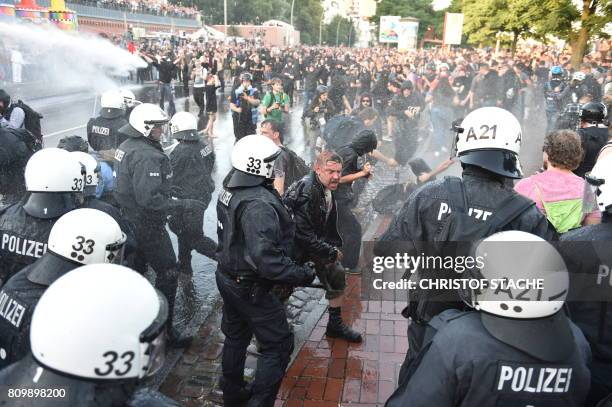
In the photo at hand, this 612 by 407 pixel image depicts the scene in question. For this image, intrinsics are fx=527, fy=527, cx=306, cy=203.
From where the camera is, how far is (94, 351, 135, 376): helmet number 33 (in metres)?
1.56

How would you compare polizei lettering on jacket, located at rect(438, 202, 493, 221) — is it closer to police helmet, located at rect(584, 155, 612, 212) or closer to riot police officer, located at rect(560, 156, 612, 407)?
riot police officer, located at rect(560, 156, 612, 407)

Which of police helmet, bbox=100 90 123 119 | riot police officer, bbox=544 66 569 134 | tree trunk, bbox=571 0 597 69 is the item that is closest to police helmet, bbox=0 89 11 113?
police helmet, bbox=100 90 123 119

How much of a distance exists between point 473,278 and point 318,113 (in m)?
9.75

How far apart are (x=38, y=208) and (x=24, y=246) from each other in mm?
257

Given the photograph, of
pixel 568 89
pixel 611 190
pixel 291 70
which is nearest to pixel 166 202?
pixel 611 190

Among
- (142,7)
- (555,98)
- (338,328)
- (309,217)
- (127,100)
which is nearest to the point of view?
(309,217)

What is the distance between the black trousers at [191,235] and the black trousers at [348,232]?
1.40 metres

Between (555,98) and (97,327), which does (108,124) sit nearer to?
(97,327)

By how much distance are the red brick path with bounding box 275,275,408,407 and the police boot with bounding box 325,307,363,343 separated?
5 centimetres

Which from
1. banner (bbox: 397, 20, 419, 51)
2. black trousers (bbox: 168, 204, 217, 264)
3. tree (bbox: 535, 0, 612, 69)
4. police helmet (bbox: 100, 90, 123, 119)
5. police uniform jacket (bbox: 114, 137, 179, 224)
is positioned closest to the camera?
police uniform jacket (bbox: 114, 137, 179, 224)

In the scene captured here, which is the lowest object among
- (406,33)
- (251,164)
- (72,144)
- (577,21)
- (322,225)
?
(322,225)

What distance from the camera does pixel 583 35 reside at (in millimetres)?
15477

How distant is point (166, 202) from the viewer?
4.87 meters

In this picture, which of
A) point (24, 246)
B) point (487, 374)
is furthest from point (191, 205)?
point (487, 374)
